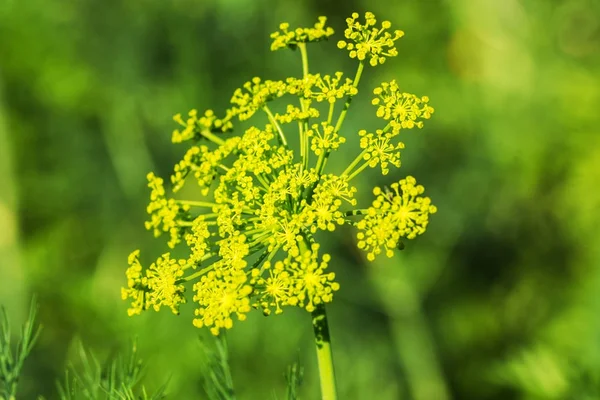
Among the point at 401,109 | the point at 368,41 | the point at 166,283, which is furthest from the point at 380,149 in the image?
the point at 166,283

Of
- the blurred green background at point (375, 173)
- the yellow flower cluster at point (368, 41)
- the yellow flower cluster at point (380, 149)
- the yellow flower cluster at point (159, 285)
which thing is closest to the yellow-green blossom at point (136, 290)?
the yellow flower cluster at point (159, 285)

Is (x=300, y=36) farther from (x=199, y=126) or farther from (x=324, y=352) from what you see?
(x=324, y=352)

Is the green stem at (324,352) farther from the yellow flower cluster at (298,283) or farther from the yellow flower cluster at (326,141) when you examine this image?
the yellow flower cluster at (326,141)

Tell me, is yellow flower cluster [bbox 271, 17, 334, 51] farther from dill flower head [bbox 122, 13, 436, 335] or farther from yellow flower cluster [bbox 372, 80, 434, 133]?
yellow flower cluster [bbox 372, 80, 434, 133]

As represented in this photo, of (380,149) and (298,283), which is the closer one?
(298,283)

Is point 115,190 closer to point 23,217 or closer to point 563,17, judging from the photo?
point 23,217

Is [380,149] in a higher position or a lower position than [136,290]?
higher

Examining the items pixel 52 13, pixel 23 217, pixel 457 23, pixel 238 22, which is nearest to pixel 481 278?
pixel 457 23

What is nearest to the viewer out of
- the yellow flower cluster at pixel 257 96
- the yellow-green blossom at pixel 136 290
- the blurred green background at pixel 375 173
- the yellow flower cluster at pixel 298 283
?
the yellow flower cluster at pixel 298 283

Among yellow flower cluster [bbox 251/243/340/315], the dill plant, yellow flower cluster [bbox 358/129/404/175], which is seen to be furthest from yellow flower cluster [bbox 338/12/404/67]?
yellow flower cluster [bbox 251/243/340/315]
